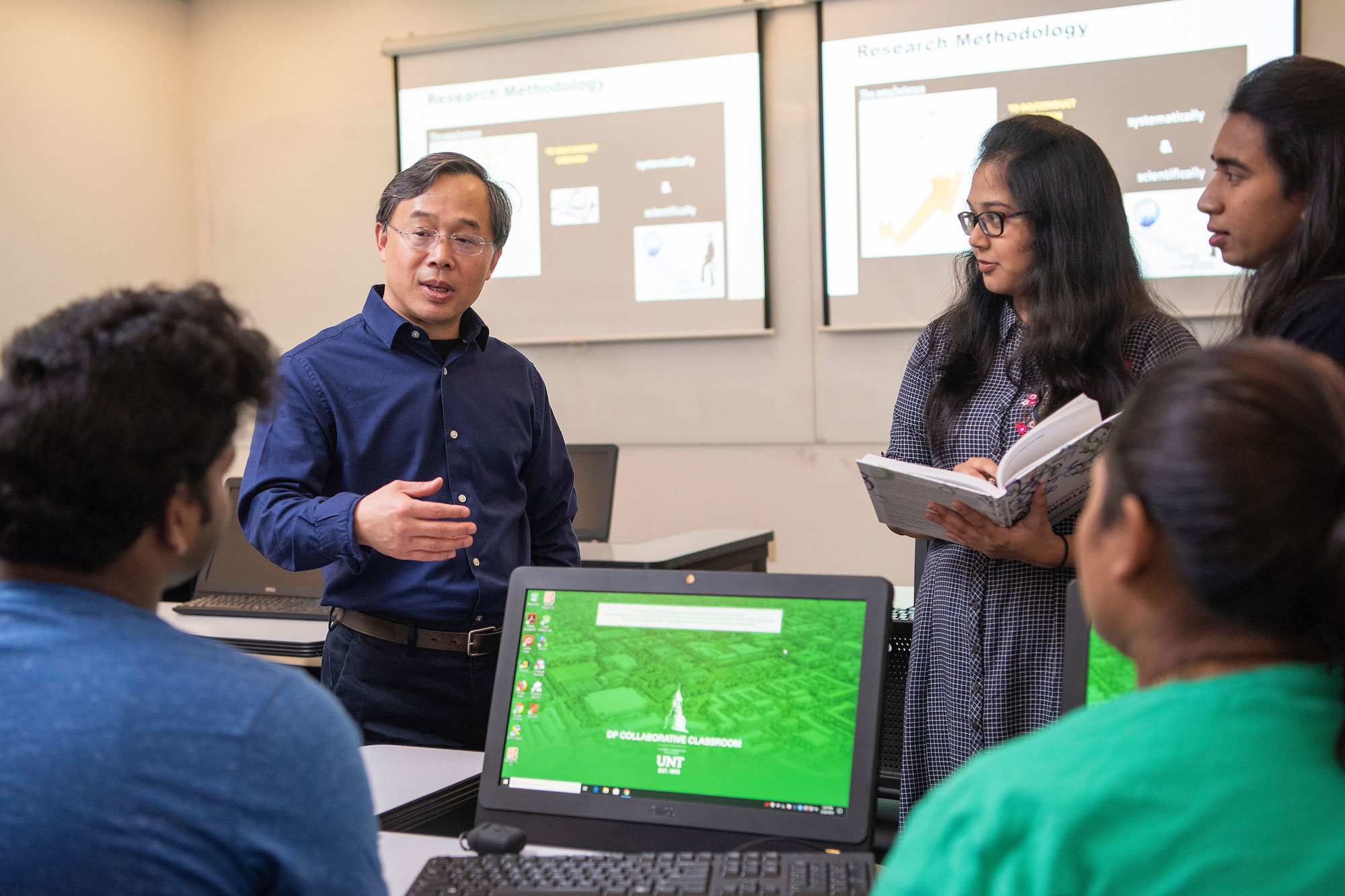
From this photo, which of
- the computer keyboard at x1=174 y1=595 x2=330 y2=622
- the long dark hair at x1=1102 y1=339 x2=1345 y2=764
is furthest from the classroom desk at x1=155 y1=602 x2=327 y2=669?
the long dark hair at x1=1102 y1=339 x2=1345 y2=764

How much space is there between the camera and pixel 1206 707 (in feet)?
2.03

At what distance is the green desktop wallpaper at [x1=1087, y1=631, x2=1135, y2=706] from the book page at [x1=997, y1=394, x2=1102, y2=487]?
0.93 feet

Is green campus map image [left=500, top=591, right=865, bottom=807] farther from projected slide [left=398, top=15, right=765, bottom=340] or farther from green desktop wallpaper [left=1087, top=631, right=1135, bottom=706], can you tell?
projected slide [left=398, top=15, right=765, bottom=340]

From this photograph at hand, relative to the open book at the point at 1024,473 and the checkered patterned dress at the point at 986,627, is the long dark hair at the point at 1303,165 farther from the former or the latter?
the open book at the point at 1024,473

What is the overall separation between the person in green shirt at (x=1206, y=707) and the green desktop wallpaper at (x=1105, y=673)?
412 mm

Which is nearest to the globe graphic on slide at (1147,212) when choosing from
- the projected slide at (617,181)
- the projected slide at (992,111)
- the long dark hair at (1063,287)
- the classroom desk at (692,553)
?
the projected slide at (992,111)

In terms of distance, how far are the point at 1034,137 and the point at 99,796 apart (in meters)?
1.51

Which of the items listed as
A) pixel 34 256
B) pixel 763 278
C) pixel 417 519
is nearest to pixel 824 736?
pixel 417 519

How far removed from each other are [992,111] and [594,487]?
79.6 inches

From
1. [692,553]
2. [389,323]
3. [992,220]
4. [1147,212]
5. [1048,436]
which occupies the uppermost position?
[1147,212]

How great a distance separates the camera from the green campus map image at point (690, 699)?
1145 mm

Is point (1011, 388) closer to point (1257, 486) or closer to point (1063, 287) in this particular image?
point (1063, 287)

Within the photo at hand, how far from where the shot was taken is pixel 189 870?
2.40ft

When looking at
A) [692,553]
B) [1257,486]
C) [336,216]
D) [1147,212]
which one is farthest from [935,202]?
[1257,486]
